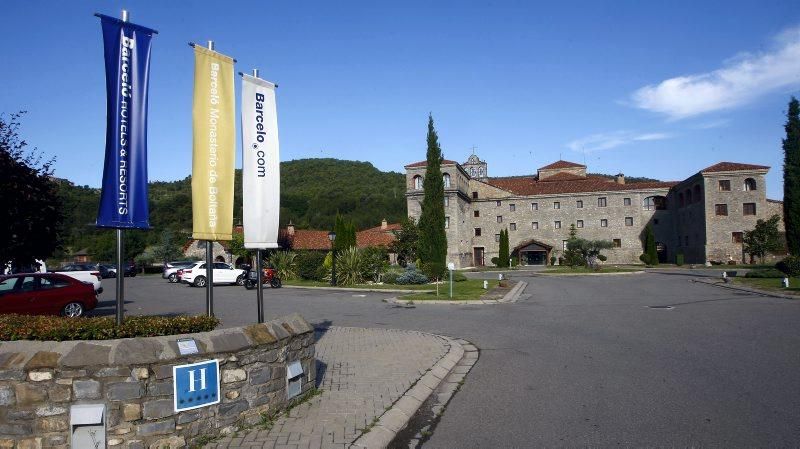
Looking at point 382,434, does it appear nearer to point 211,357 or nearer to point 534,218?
point 211,357

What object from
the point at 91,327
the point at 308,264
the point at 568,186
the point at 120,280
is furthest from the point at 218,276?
the point at 568,186

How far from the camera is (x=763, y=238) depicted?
5203 centimetres

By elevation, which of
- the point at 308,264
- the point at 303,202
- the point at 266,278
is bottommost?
the point at 266,278

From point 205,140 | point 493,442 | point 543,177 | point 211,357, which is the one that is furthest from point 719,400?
point 543,177

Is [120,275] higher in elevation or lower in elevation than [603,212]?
lower

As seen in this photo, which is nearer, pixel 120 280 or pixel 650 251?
pixel 120 280

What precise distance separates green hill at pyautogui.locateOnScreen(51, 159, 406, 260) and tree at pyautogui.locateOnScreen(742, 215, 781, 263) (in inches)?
1782

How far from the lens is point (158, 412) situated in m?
4.75

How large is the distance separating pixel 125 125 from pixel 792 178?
53.2 metres

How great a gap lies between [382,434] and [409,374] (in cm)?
275

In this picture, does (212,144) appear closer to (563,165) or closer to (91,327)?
(91,327)

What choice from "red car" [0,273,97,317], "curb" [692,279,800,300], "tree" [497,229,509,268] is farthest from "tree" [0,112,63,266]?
"tree" [497,229,509,268]

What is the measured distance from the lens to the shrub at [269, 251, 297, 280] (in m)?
35.4

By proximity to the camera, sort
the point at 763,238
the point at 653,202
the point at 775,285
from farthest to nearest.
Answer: the point at 653,202, the point at 763,238, the point at 775,285
